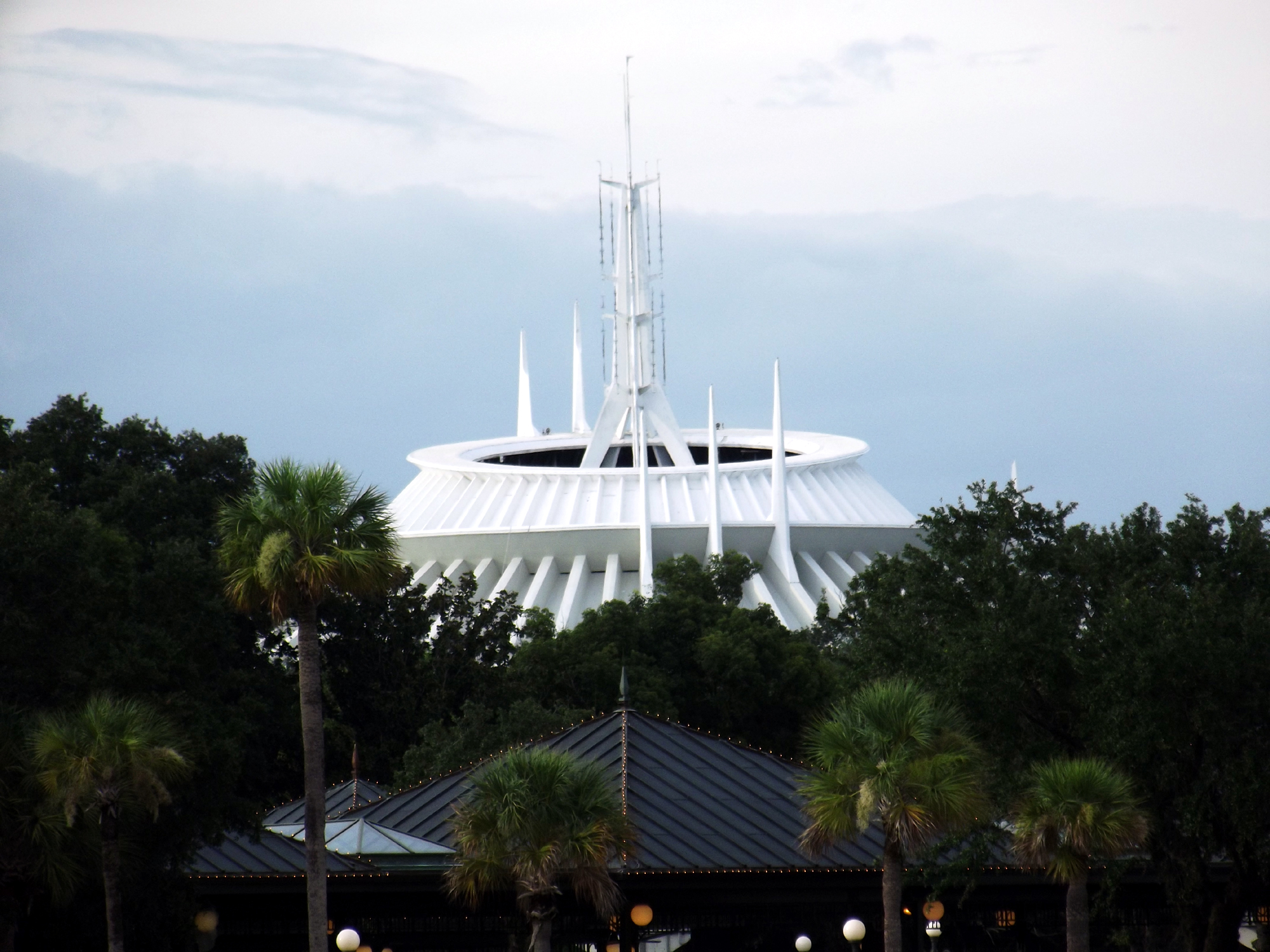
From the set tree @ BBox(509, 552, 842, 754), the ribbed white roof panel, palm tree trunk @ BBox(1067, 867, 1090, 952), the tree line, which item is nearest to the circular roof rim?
the ribbed white roof panel

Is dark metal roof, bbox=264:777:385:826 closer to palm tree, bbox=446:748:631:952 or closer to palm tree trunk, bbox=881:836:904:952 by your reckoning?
palm tree, bbox=446:748:631:952

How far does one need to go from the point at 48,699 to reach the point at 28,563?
1.99 metres

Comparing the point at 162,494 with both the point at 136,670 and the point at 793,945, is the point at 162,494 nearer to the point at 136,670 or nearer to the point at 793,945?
the point at 136,670

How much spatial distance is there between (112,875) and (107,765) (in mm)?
1545

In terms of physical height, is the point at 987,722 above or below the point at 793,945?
above

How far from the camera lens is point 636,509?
6812 centimetres

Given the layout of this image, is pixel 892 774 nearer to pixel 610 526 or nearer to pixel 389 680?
pixel 389 680

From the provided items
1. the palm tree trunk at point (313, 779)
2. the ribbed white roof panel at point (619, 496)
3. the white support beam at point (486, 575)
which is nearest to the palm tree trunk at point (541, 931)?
the palm tree trunk at point (313, 779)

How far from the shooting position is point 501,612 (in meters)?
53.4

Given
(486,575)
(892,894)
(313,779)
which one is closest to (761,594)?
(486,575)

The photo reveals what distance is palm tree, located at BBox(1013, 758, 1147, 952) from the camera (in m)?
24.3

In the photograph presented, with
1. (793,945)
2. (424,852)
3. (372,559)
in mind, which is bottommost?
(793,945)

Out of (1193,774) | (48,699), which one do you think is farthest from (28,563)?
(1193,774)

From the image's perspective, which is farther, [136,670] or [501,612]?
[501,612]
